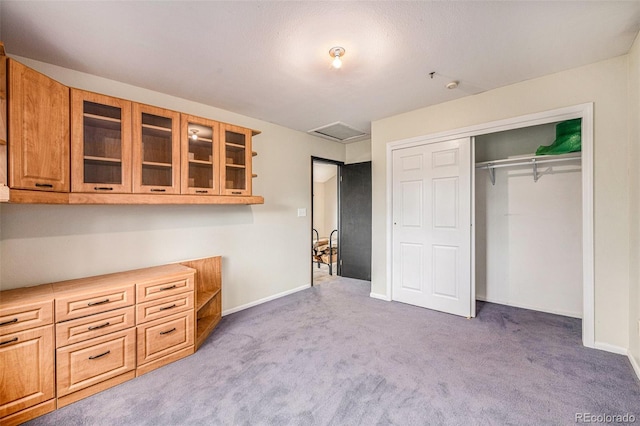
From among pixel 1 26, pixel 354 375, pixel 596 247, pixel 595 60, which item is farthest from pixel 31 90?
pixel 596 247

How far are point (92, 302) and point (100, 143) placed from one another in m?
1.21

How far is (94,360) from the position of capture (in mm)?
1838

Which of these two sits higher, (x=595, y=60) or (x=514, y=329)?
(x=595, y=60)

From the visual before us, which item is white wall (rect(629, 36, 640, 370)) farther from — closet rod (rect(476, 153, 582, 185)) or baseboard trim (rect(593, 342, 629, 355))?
closet rod (rect(476, 153, 582, 185))

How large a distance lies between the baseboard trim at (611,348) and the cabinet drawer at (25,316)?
422 cm

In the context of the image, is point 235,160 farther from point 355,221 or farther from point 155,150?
point 355,221

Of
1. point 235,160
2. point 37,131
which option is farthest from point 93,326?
point 235,160

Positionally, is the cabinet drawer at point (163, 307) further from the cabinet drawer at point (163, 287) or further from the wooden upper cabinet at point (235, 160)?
the wooden upper cabinet at point (235, 160)

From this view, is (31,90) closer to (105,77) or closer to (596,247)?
(105,77)

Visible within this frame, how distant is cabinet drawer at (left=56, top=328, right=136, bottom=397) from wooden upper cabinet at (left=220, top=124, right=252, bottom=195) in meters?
1.48

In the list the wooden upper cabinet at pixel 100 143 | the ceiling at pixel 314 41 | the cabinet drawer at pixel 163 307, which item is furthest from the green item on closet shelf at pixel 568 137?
the wooden upper cabinet at pixel 100 143

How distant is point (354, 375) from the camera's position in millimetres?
2006

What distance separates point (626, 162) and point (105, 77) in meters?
4.57

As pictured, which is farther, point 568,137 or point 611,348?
point 568,137
